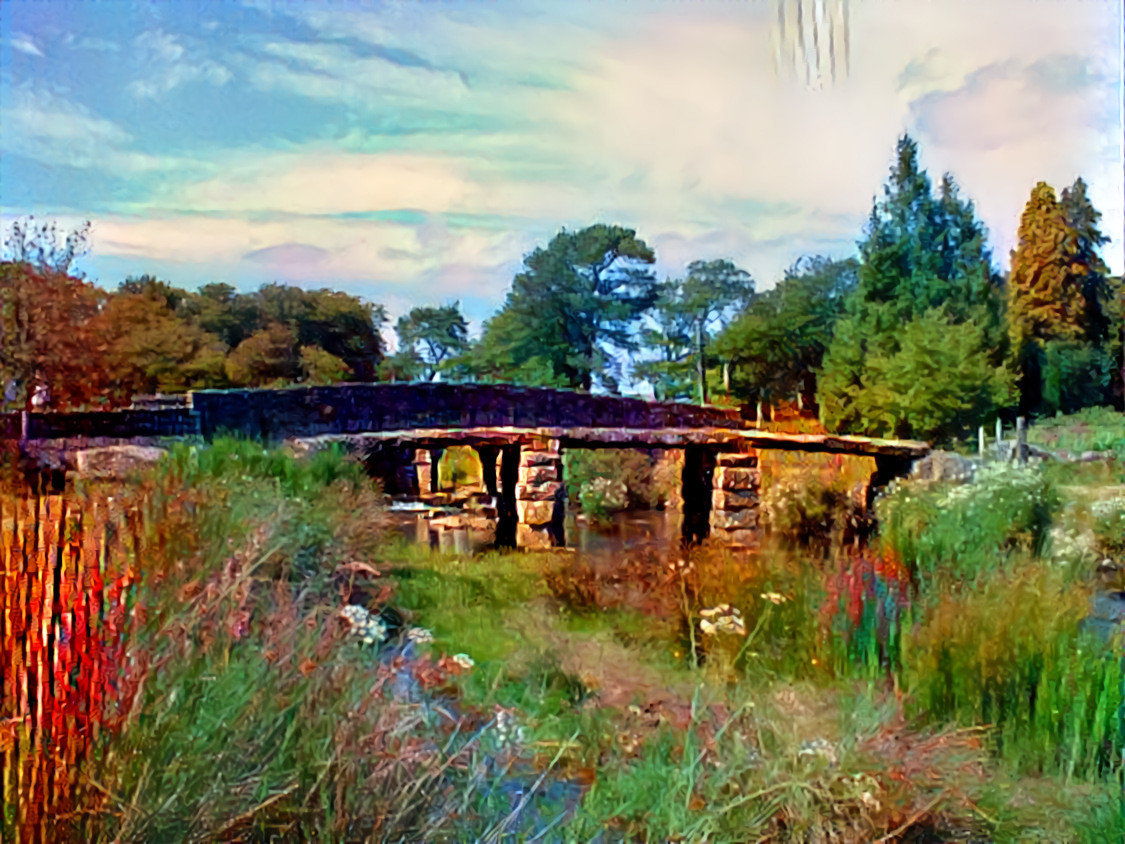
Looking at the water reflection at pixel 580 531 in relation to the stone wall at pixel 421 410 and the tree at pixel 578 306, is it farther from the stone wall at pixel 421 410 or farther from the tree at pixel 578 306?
the tree at pixel 578 306

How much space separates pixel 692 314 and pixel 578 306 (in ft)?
1.22

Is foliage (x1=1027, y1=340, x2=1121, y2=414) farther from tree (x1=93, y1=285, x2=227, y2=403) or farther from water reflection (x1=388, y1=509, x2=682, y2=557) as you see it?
tree (x1=93, y1=285, x2=227, y2=403)

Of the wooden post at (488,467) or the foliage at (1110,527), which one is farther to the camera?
the wooden post at (488,467)

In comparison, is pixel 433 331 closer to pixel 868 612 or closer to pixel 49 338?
pixel 49 338

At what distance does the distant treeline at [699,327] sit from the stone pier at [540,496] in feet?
2.90

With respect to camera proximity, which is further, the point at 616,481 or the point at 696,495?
the point at 616,481

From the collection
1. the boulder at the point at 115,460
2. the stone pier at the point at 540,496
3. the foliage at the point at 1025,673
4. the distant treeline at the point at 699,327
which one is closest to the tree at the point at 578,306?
the distant treeline at the point at 699,327

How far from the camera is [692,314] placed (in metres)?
2.89

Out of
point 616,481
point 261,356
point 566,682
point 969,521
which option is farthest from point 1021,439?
point 616,481

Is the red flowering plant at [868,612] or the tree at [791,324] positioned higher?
the tree at [791,324]

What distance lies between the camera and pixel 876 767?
2.36 metres

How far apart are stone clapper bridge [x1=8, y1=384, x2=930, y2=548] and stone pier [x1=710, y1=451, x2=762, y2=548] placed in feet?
1.15

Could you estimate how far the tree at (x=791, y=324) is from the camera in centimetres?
292

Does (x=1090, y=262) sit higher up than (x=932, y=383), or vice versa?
(x=1090, y=262)
